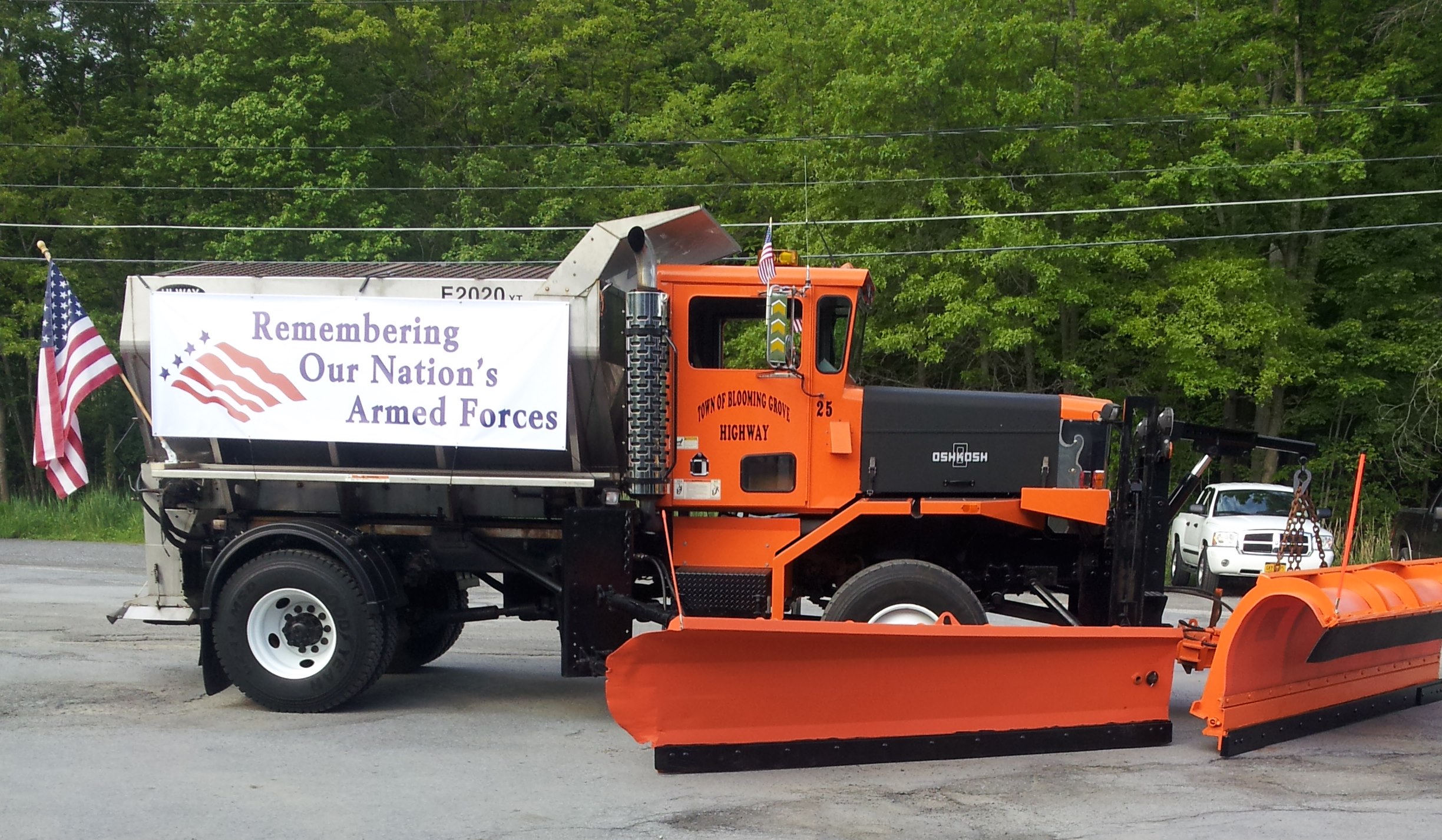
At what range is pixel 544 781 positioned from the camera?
20.7 feet

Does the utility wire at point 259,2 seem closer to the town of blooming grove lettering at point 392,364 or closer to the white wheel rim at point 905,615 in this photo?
the town of blooming grove lettering at point 392,364

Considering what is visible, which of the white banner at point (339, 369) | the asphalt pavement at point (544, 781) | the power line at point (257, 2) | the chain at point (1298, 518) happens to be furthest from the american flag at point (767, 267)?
the power line at point (257, 2)

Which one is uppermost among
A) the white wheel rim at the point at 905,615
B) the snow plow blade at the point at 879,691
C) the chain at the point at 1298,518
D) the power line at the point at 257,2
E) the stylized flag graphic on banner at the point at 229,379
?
the power line at the point at 257,2

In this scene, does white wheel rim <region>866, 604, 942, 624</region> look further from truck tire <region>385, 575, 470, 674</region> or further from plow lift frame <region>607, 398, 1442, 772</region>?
truck tire <region>385, 575, 470, 674</region>

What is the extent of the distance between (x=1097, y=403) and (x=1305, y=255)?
19.2m

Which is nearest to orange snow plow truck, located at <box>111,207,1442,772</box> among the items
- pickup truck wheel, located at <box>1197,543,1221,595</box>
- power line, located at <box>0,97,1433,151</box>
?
pickup truck wheel, located at <box>1197,543,1221,595</box>

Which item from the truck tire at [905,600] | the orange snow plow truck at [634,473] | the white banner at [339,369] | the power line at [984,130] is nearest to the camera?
the truck tire at [905,600]

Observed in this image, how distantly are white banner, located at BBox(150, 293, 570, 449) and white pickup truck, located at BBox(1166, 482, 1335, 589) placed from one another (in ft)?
37.9

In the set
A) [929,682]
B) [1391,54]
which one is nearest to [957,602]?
[929,682]

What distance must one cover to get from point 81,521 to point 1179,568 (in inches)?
731

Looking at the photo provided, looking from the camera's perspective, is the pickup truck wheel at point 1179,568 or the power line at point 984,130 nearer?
the pickup truck wheel at point 1179,568

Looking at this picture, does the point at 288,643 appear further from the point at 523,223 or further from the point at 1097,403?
the point at 523,223

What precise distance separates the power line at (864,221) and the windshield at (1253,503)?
4839 millimetres

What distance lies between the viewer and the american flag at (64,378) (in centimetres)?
842
